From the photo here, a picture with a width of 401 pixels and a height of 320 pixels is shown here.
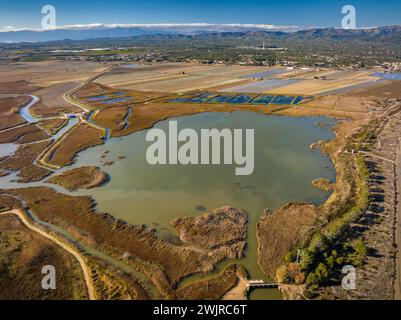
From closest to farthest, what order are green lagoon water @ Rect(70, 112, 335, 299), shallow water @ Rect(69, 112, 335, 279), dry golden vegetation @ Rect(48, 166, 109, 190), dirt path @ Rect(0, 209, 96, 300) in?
dirt path @ Rect(0, 209, 96, 300) → green lagoon water @ Rect(70, 112, 335, 299) → shallow water @ Rect(69, 112, 335, 279) → dry golden vegetation @ Rect(48, 166, 109, 190)

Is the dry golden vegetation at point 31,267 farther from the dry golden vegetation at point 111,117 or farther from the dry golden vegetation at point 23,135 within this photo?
the dry golden vegetation at point 111,117

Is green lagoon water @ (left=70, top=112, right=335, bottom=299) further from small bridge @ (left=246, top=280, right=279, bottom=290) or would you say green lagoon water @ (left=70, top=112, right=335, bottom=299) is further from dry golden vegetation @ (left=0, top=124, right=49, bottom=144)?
dry golden vegetation @ (left=0, top=124, right=49, bottom=144)

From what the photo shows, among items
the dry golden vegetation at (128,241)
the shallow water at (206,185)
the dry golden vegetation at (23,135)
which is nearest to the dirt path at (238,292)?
the shallow water at (206,185)

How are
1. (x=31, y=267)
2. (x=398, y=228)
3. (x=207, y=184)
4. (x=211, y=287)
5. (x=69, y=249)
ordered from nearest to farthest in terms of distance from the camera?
(x=211, y=287) → (x=31, y=267) → (x=69, y=249) → (x=398, y=228) → (x=207, y=184)

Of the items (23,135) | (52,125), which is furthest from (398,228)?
(52,125)

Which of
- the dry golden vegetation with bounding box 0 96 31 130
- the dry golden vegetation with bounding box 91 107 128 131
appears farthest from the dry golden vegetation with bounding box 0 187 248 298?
the dry golden vegetation with bounding box 0 96 31 130

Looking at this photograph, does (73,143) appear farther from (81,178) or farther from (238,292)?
(238,292)

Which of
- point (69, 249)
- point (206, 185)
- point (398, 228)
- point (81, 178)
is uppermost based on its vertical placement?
point (81, 178)

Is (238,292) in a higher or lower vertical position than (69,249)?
lower
